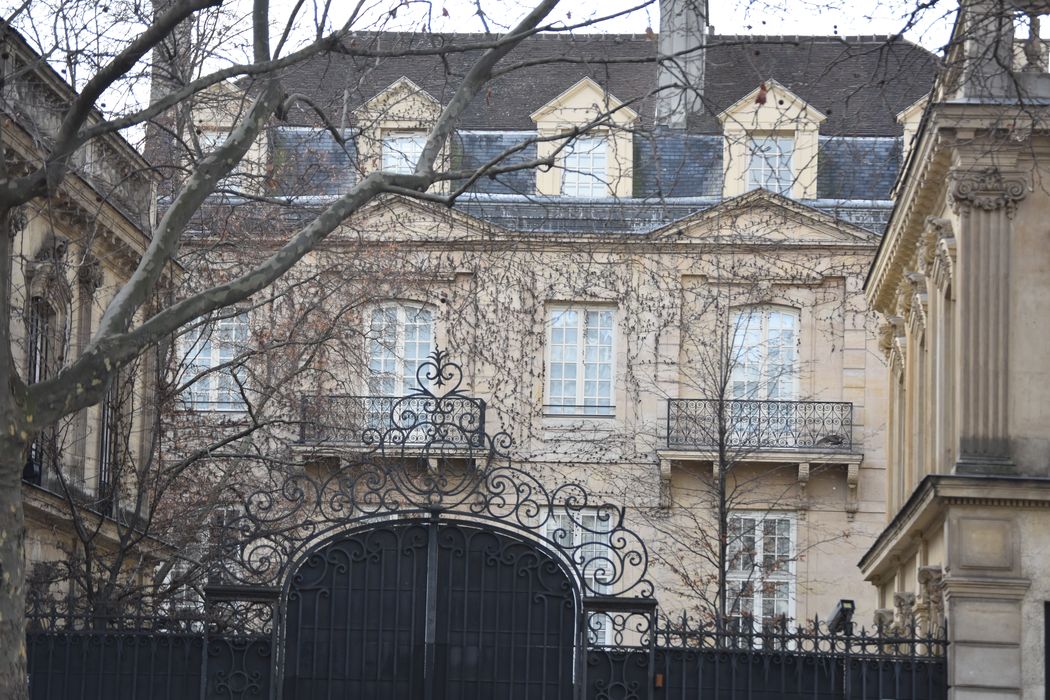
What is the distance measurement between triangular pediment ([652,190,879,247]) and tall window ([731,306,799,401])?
1.30 meters

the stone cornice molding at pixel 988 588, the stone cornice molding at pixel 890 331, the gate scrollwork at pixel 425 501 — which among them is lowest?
the stone cornice molding at pixel 988 588

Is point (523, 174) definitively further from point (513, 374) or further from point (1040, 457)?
point (1040, 457)

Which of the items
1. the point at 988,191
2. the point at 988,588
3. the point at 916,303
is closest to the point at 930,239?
the point at 916,303

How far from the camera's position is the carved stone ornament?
61.8 feet

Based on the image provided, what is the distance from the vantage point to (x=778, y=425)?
113 feet

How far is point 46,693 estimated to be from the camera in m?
17.0

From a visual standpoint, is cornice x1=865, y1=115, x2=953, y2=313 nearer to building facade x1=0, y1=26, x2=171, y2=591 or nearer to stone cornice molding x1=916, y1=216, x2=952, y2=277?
stone cornice molding x1=916, y1=216, x2=952, y2=277

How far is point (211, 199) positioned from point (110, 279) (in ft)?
7.92

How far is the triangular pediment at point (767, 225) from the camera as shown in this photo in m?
34.6

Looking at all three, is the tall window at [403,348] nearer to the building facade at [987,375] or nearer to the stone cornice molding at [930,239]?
the stone cornice molding at [930,239]

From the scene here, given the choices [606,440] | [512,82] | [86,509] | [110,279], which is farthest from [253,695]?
[512,82]

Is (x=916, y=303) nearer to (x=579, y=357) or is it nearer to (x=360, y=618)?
(x=360, y=618)

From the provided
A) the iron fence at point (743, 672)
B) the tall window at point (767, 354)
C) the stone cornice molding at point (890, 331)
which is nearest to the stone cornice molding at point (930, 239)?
the stone cornice molding at point (890, 331)

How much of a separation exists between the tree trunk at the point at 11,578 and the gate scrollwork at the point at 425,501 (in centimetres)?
327
